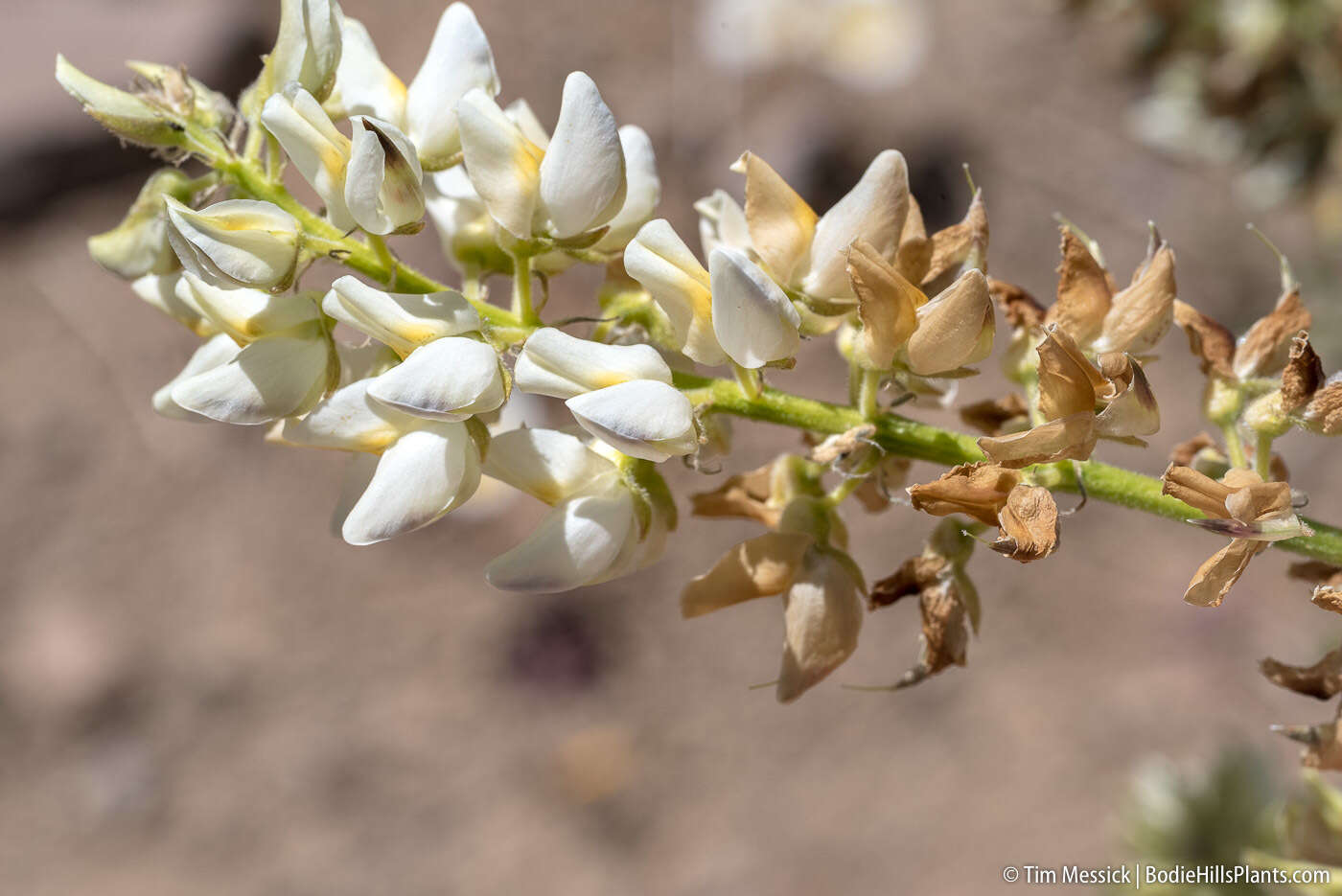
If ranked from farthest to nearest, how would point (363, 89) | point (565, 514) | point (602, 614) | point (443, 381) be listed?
point (602, 614) → point (363, 89) → point (565, 514) → point (443, 381)

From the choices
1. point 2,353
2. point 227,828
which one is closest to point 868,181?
point 227,828

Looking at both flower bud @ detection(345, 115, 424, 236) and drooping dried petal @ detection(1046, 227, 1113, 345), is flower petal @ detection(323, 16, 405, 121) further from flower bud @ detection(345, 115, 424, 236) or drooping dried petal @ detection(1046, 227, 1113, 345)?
drooping dried petal @ detection(1046, 227, 1113, 345)

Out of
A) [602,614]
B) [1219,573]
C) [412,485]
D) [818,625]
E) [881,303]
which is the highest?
[881,303]

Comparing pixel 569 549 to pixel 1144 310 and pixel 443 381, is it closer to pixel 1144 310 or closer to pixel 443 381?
pixel 443 381

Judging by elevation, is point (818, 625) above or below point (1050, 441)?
below

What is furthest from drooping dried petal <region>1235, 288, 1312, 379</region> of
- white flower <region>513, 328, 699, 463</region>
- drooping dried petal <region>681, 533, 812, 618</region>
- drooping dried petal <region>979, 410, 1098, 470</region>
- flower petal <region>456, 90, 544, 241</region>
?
flower petal <region>456, 90, 544, 241</region>

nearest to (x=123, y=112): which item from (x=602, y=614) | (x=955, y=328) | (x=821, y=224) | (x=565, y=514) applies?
(x=565, y=514)

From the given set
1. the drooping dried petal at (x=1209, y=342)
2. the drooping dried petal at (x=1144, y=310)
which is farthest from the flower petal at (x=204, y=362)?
the drooping dried petal at (x=1209, y=342)

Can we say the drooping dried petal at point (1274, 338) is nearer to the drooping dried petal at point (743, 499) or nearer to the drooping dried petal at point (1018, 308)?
the drooping dried petal at point (1018, 308)
